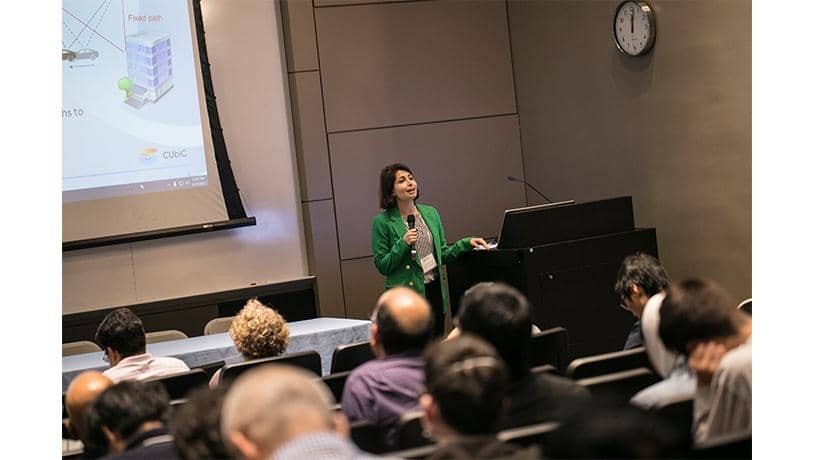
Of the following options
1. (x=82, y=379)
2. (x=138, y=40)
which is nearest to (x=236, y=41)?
(x=138, y=40)

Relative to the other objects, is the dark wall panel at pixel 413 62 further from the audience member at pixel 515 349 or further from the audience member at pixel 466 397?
the audience member at pixel 466 397

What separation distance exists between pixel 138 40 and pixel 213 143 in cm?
89

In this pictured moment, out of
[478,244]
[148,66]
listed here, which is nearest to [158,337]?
[478,244]

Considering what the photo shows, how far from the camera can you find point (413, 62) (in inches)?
324

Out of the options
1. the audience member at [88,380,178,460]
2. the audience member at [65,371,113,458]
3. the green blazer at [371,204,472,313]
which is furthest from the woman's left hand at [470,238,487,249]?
the audience member at [88,380,178,460]

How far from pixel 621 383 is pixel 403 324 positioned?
68 cm

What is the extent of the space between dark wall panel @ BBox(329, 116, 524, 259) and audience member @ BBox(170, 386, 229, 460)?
5.63m

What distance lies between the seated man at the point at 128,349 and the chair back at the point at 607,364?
5.59 ft

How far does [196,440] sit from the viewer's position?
2.34m

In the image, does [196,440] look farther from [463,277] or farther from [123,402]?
[463,277]

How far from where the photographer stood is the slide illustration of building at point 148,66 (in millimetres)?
7391

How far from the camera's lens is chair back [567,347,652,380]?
11.2 ft

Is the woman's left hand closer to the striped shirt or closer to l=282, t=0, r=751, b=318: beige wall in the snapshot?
the striped shirt

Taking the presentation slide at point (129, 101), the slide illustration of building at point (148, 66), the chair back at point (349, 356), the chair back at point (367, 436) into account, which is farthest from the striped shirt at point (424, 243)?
the chair back at point (367, 436)
